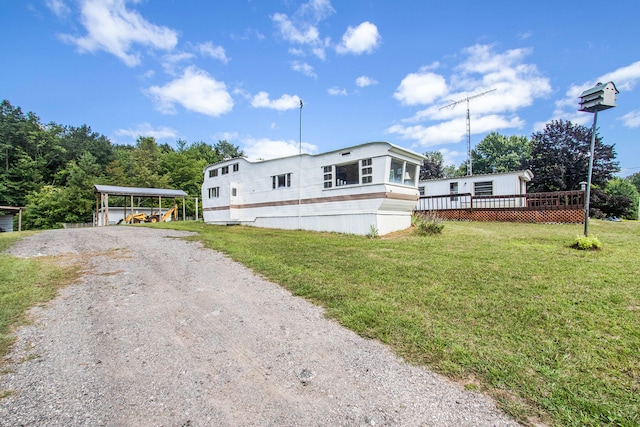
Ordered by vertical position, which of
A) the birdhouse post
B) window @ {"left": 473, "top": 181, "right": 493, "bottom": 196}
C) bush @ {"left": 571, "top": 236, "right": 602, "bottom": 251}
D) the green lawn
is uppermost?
the birdhouse post

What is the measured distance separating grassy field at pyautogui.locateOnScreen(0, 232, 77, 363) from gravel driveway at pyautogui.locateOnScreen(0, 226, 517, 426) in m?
0.24

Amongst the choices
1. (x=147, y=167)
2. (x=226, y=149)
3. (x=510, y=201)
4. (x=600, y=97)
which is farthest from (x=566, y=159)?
(x=226, y=149)

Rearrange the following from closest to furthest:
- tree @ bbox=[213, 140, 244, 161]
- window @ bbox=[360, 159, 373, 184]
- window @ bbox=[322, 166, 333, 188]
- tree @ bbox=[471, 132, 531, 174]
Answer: window @ bbox=[360, 159, 373, 184] → window @ bbox=[322, 166, 333, 188] → tree @ bbox=[471, 132, 531, 174] → tree @ bbox=[213, 140, 244, 161]

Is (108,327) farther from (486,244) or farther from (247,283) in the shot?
(486,244)

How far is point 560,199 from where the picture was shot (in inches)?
608

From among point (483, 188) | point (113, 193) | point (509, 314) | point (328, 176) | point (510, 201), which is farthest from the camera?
point (113, 193)

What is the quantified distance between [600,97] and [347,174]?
840cm

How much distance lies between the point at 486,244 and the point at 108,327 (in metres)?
9.21

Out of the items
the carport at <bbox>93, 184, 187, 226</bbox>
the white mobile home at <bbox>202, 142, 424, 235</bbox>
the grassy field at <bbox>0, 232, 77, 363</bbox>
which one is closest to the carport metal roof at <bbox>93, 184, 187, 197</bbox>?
the carport at <bbox>93, 184, 187, 226</bbox>

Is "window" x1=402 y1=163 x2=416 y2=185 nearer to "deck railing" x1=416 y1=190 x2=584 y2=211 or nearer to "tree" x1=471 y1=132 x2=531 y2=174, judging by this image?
"deck railing" x1=416 y1=190 x2=584 y2=211

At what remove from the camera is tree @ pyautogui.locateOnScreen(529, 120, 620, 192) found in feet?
79.5

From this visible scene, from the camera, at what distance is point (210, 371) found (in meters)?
2.92

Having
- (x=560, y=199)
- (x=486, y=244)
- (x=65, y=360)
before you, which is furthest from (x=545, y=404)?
(x=560, y=199)

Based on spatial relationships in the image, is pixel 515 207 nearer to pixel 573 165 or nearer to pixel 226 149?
pixel 573 165
